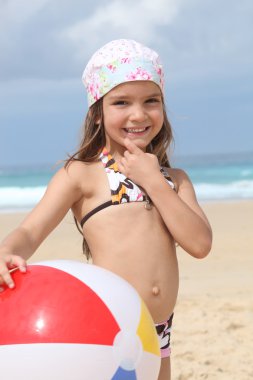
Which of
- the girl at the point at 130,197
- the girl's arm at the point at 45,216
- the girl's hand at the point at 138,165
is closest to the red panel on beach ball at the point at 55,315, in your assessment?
the girl's arm at the point at 45,216

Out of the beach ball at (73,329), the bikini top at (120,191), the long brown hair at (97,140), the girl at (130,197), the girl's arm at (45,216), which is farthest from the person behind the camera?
the long brown hair at (97,140)

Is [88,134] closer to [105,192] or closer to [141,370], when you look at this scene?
[105,192]

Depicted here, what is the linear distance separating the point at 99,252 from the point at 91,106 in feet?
2.36

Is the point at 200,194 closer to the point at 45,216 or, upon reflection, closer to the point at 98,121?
the point at 98,121

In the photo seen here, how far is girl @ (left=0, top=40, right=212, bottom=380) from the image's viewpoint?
303 cm

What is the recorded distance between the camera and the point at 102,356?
7.73ft

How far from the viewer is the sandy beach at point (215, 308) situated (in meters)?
5.34

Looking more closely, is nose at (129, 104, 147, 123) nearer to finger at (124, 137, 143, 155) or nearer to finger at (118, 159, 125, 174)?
finger at (124, 137, 143, 155)

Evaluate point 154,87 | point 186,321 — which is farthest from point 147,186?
point 186,321

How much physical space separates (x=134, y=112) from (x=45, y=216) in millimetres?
610

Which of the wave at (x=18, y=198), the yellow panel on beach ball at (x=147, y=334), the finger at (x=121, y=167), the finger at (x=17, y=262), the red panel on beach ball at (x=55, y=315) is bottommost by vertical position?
the wave at (x=18, y=198)

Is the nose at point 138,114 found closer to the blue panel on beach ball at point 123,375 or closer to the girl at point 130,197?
the girl at point 130,197

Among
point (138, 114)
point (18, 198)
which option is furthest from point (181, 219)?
point (18, 198)

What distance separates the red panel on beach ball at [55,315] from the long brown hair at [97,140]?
33.3 inches
